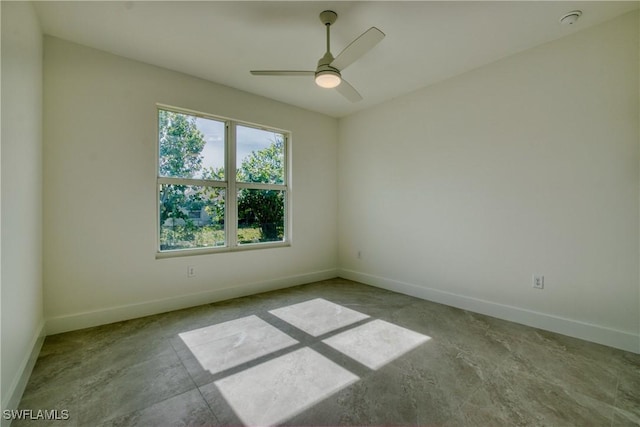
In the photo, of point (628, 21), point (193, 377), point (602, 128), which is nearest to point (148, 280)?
point (193, 377)

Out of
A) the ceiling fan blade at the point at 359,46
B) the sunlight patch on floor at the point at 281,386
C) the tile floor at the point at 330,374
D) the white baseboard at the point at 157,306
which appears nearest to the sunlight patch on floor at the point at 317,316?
the tile floor at the point at 330,374

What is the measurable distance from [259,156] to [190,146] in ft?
3.01

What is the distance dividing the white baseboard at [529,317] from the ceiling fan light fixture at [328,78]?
268 centimetres

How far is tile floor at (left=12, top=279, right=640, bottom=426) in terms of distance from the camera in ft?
5.09

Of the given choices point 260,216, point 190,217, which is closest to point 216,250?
point 190,217

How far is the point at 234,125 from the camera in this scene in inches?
143

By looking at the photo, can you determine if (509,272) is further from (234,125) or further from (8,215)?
(8,215)

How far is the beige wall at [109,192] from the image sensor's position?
99.4 inches

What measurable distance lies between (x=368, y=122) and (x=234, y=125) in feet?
6.50

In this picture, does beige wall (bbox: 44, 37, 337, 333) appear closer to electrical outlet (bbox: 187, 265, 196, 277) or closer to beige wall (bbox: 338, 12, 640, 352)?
electrical outlet (bbox: 187, 265, 196, 277)

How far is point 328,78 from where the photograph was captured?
2311mm

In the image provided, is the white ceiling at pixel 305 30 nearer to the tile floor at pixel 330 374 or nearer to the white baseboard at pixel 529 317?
the white baseboard at pixel 529 317

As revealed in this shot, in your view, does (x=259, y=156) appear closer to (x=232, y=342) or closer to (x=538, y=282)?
(x=232, y=342)

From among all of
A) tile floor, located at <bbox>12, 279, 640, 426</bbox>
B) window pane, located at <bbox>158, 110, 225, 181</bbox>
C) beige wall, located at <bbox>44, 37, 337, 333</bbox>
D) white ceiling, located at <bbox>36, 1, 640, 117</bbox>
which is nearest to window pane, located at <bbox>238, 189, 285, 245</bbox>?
beige wall, located at <bbox>44, 37, 337, 333</bbox>
